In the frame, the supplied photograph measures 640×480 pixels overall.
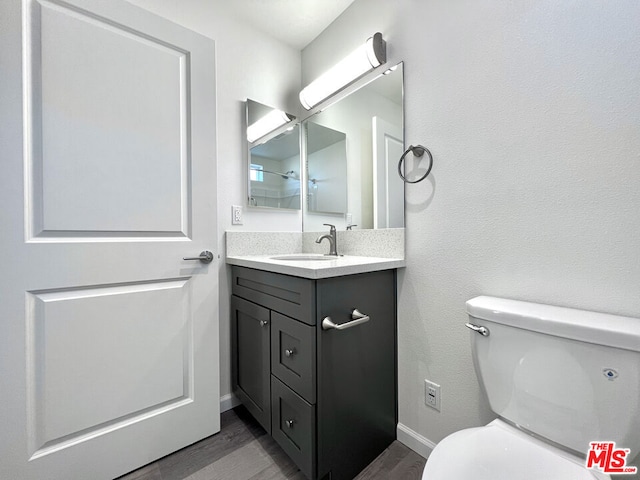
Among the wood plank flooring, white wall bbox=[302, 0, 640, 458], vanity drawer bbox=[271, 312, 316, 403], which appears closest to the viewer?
white wall bbox=[302, 0, 640, 458]

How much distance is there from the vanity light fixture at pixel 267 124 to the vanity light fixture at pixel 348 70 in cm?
15

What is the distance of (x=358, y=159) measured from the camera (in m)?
1.58

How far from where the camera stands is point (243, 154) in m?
1.71

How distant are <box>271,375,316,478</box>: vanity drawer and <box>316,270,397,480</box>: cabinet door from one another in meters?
0.03

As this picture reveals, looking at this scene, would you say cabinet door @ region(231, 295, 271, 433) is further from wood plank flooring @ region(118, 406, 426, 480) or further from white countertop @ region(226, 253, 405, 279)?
white countertop @ region(226, 253, 405, 279)

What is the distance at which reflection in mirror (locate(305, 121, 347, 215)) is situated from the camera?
5.59 feet

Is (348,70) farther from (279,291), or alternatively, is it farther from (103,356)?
(103,356)

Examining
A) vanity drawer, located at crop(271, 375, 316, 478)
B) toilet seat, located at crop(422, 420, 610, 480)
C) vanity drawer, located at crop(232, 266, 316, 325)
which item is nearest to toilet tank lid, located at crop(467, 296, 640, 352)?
toilet seat, located at crop(422, 420, 610, 480)

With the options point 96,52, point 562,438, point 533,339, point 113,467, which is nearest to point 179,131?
point 96,52

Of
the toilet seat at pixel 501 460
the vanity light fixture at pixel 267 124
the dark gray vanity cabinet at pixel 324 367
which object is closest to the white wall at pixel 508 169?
the dark gray vanity cabinet at pixel 324 367

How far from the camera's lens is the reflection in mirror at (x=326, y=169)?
170cm

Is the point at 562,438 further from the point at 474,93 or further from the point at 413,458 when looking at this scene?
the point at 474,93

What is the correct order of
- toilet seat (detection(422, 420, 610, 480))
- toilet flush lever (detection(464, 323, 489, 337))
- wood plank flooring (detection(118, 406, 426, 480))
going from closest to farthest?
toilet seat (detection(422, 420, 610, 480)) → toilet flush lever (detection(464, 323, 489, 337)) → wood plank flooring (detection(118, 406, 426, 480))

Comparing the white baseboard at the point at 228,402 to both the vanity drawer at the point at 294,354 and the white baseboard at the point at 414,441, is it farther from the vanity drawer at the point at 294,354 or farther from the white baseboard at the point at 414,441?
the white baseboard at the point at 414,441
